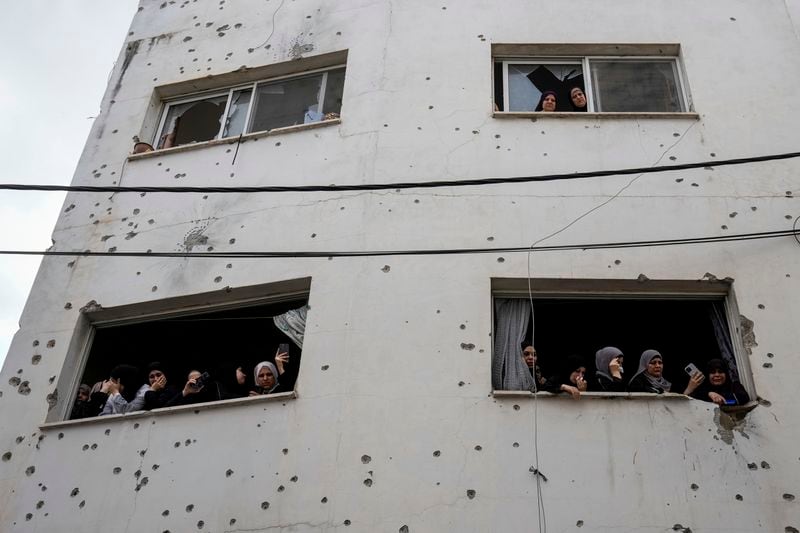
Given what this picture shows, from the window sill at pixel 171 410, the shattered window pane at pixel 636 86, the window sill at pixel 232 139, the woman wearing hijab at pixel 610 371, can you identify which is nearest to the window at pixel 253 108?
the window sill at pixel 232 139

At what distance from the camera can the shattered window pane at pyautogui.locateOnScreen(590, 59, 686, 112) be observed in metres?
10.2

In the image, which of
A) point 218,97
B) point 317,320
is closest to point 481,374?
point 317,320

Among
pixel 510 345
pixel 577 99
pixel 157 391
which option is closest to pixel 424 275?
pixel 510 345

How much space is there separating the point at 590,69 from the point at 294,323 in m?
4.76

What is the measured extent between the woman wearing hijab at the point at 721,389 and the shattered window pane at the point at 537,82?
3.81 metres

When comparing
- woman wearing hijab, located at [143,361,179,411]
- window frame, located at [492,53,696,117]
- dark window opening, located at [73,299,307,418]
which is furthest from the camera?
window frame, located at [492,53,696,117]

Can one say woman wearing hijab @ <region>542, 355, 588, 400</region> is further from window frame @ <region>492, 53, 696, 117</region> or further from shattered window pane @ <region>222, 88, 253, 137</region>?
shattered window pane @ <region>222, 88, 253, 137</region>

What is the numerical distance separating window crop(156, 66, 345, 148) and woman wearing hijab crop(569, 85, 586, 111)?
2780 mm

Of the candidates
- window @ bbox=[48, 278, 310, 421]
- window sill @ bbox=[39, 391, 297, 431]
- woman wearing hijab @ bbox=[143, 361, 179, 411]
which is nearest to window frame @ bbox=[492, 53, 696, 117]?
window @ bbox=[48, 278, 310, 421]

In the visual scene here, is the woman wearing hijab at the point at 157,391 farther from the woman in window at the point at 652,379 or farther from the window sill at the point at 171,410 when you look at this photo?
the woman in window at the point at 652,379

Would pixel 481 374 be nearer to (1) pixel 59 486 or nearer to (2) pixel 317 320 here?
(2) pixel 317 320

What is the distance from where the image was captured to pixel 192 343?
10781 mm

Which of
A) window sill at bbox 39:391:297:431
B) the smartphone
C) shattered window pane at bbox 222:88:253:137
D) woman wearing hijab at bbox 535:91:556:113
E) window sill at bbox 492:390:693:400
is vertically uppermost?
shattered window pane at bbox 222:88:253:137

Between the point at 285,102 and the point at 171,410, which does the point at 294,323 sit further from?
the point at 285,102
